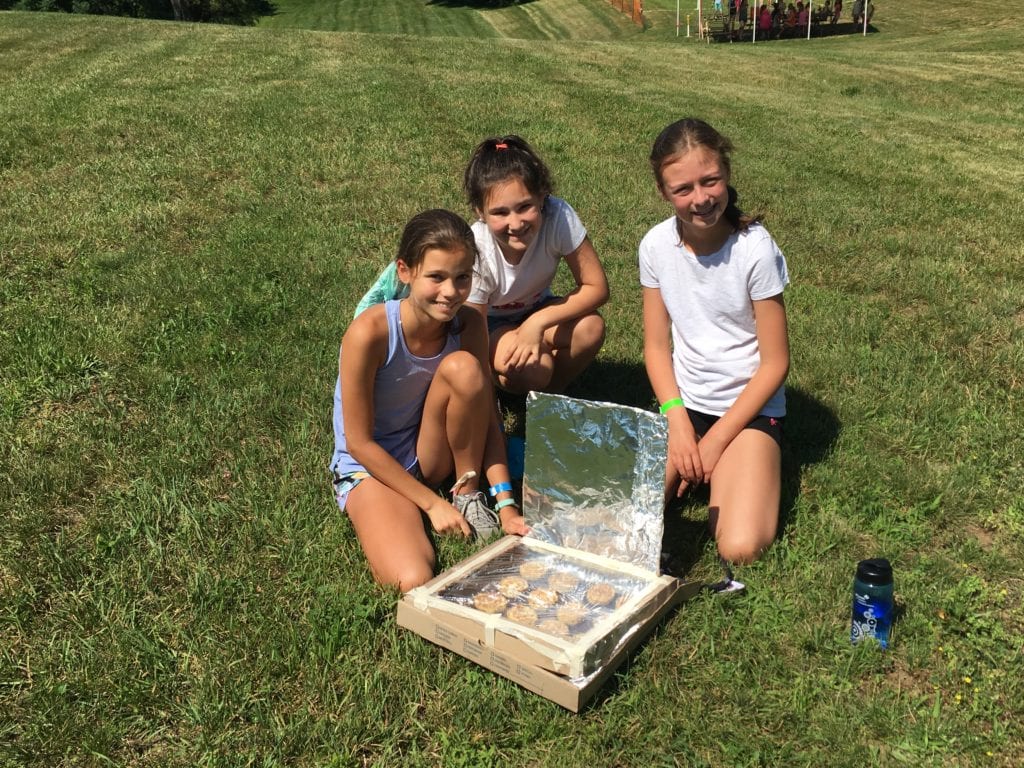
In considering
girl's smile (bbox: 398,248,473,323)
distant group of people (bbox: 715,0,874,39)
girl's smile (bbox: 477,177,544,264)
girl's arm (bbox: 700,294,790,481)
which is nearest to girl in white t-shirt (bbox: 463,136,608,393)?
girl's smile (bbox: 477,177,544,264)

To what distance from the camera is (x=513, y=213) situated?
350 centimetres

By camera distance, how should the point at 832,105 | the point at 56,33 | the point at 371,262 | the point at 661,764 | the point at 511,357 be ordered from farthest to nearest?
the point at 56,33 < the point at 832,105 < the point at 371,262 < the point at 511,357 < the point at 661,764

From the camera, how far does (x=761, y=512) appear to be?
3.12 metres

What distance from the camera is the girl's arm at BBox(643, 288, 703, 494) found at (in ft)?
10.8

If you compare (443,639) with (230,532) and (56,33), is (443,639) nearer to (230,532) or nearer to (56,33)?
(230,532)

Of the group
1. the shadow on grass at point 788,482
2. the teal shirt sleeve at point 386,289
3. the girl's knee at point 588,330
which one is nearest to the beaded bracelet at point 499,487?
the shadow on grass at point 788,482

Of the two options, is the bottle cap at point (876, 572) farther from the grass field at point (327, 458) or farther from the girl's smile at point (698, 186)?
the girl's smile at point (698, 186)

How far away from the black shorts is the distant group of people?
2876cm

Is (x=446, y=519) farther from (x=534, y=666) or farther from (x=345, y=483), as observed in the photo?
(x=534, y=666)

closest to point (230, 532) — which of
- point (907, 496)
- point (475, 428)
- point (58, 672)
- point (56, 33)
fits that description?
point (58, 672)

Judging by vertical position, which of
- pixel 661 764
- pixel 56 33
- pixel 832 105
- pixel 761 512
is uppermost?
pixel 56 33

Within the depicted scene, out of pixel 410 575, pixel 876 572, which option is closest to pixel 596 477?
pixel 410 575

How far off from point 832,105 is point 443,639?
12.7 metres

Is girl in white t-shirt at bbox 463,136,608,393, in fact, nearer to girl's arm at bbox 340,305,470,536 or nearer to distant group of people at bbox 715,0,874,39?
girl's arm at bbox 340,305,470,536
